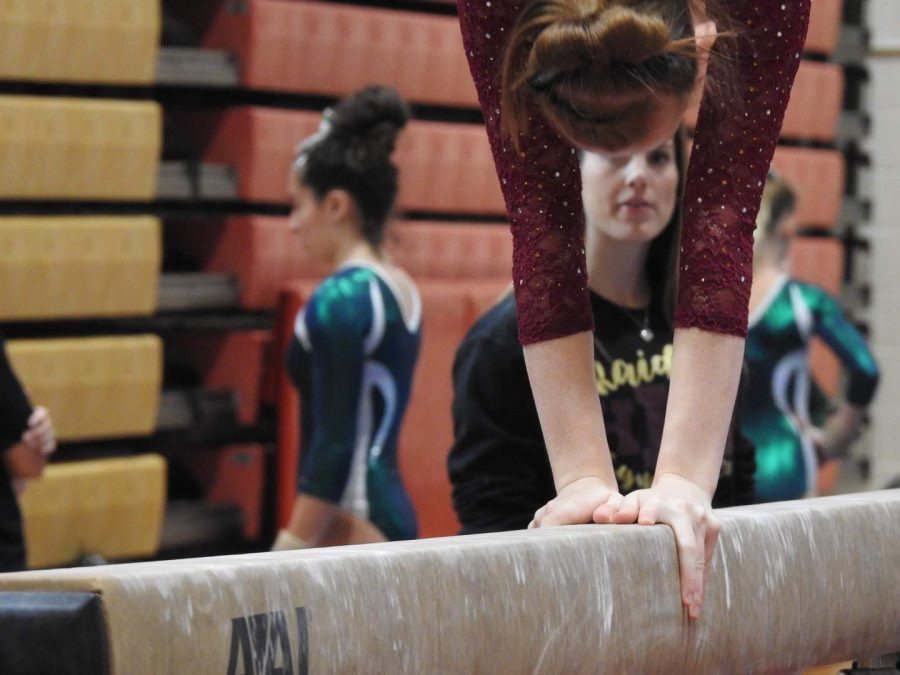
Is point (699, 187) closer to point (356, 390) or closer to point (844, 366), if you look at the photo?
point (356, 390)

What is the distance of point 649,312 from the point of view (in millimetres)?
1997

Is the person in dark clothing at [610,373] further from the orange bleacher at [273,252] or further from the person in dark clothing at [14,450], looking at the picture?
the orange bleacher at [273,252]

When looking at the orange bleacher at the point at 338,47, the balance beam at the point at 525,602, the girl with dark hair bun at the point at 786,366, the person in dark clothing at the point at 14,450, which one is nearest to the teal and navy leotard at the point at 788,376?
the girl with dark hair bun at the point at 786,366

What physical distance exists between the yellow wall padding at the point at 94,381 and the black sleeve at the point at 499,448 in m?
2.29

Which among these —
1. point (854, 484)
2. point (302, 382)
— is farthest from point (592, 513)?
point (854, 484)

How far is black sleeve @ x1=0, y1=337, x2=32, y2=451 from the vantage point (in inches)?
109

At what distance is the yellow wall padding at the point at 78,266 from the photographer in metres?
3.93

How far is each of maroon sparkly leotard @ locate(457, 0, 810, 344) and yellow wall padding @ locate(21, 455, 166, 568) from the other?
9.48 feet

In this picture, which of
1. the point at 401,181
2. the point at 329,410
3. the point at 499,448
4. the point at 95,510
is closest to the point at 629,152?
the point at 499,448

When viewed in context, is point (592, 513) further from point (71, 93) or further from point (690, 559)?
point (71, 93)

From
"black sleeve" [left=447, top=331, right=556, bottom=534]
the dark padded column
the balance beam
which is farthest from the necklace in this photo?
the dark padded column

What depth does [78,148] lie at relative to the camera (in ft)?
13.3

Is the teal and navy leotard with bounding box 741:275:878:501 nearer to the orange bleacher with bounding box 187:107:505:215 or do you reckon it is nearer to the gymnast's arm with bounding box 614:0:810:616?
the orange bleacher with bounding box 187:107:505:215

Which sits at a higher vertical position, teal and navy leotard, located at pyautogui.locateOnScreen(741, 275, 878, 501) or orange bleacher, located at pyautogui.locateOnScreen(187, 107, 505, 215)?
orange bleacher, located at pyautogui.locateOnScreen(187, 107, 505, 215)
